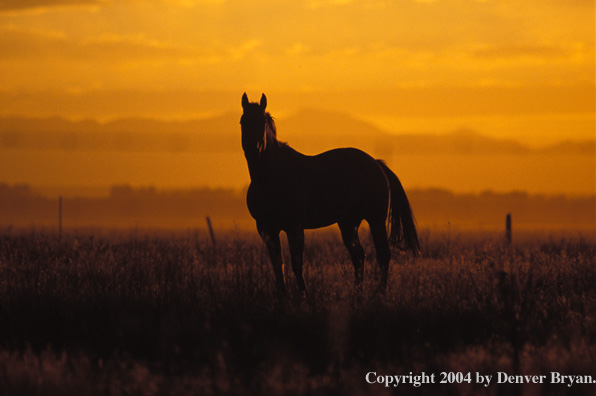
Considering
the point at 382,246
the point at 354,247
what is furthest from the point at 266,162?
the point at 382,246

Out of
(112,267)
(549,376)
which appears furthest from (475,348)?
(112,267)

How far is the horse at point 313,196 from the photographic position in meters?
10.3

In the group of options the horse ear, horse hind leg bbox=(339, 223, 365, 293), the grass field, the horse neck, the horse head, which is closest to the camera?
the grass field

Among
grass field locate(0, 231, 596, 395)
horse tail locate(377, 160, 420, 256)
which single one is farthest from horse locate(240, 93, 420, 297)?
grass field locate(0, 231, 596, 395)

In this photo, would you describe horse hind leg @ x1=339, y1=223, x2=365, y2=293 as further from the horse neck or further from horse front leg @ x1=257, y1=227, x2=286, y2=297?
the horse neck

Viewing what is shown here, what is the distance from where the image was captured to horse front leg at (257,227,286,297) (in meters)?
10.2

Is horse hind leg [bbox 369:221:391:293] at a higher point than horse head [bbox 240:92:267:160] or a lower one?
lower

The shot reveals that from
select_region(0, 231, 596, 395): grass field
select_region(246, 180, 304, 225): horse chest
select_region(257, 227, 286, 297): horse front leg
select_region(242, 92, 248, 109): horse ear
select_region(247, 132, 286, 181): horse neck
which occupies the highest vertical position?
select_region(242, 92, 248, 109): horse ear

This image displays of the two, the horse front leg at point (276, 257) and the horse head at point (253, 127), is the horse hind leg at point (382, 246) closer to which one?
the horse front leg at point (276, 257)

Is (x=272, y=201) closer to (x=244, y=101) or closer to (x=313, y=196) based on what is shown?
(x=313, y=196)

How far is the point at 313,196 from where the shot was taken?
11.1 meters

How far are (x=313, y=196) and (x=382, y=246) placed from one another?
65.3 inches

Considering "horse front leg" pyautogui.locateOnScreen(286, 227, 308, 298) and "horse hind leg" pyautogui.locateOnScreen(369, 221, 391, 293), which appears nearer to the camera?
"horse front leg" pyautogui.locateOnScreen(286, 227, 308, 298)

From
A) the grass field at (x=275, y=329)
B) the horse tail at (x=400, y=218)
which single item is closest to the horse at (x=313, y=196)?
the horse tail at (x=400, y=218)
